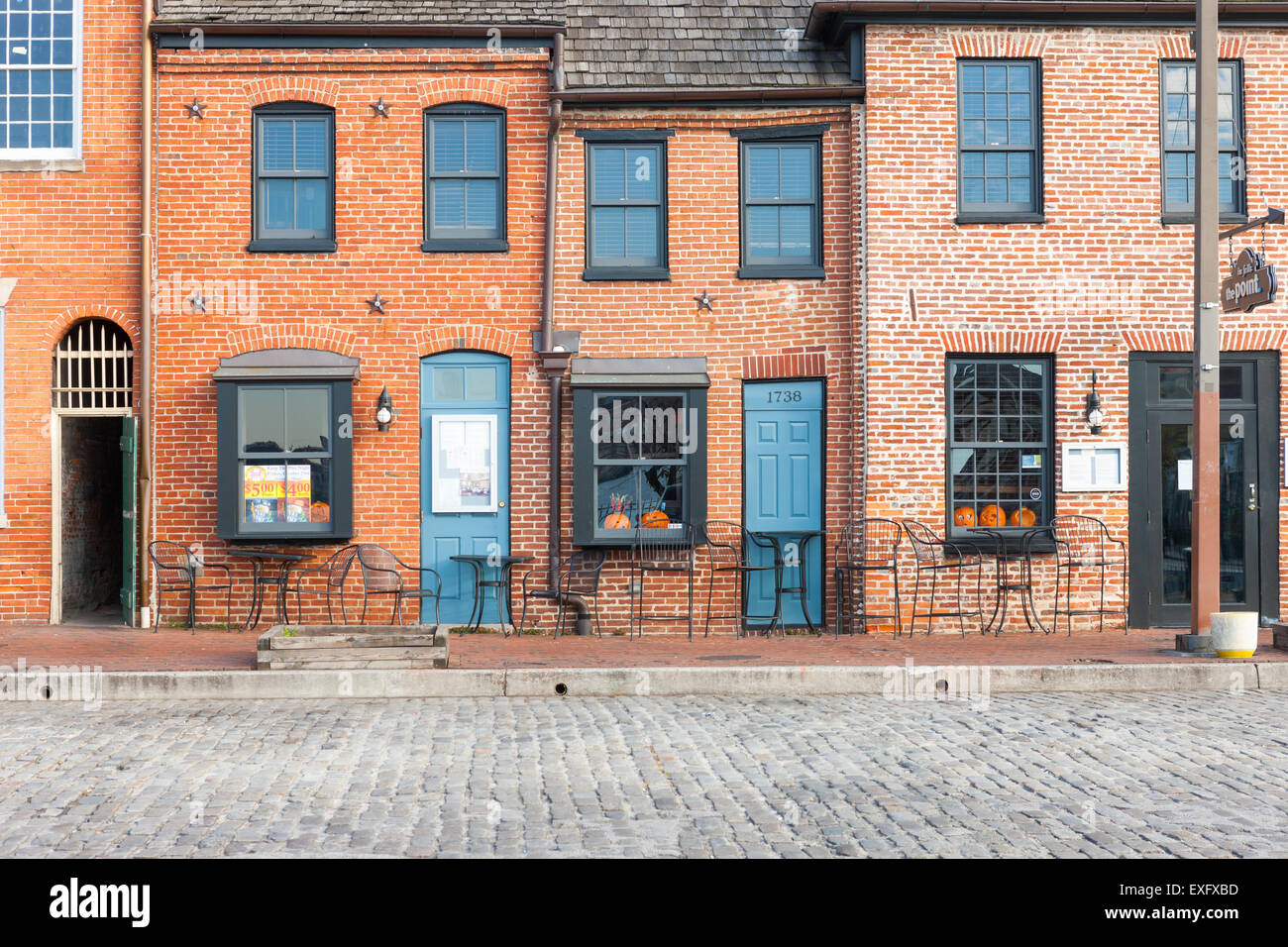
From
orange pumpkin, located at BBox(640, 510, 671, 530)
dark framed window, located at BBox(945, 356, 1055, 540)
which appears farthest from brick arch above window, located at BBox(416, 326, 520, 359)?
dark framed window, located at BBox(945, 356, 1055, 540)

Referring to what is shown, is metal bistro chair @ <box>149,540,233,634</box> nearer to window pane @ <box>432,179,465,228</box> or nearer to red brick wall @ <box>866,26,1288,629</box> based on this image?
window pane @ <box>432,179,465,228</box>

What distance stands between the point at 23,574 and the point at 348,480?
3.73 meters

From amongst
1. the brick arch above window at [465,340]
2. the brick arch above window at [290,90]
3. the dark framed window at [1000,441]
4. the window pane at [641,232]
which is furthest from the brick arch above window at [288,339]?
the dark framed window at [1000,441]

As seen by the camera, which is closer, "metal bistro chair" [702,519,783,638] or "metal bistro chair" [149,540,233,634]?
"metal bistro chair" [149,540,233,634]

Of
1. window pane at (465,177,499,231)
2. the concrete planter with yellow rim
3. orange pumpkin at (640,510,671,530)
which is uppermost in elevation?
window pane at (465,177,499,231)

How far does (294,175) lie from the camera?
14.2 m

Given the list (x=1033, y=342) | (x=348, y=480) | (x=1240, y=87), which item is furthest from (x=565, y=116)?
(x=1240, y=87)

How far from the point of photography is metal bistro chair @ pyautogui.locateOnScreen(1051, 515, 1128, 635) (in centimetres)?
1399

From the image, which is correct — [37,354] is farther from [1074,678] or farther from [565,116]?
[1074,678]

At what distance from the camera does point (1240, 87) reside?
559 inches

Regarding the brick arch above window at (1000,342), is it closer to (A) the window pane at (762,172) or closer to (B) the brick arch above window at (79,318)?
(A) the window pane at (762,172)

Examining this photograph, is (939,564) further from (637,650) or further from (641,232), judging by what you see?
(641,232)

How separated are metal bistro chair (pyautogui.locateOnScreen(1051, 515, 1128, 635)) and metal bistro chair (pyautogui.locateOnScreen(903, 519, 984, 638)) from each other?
886 mm

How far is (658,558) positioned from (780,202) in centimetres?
413
